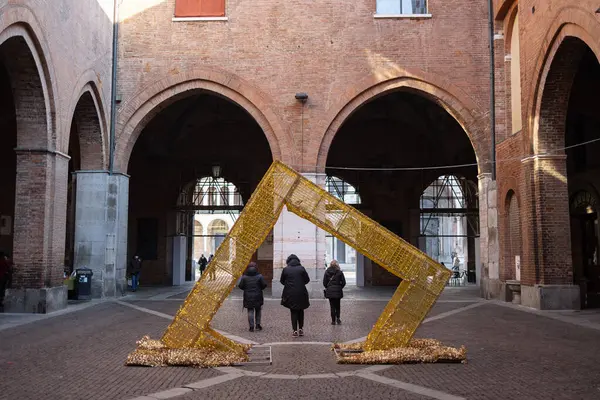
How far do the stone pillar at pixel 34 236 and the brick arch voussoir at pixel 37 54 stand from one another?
0.29 metres

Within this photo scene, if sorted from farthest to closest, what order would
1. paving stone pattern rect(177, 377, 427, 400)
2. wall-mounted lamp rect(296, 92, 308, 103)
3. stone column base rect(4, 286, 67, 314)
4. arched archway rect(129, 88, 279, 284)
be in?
arched archway rect(129, 88, 279, 284), wall-mounted lamp rect(296, 92, 308, 103), stone column base rect(4, 286, 67, 314), paving stone pattern rect(177, 377, 427, 400)

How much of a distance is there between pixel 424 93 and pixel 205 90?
6.52m

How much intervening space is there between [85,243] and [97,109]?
382cm

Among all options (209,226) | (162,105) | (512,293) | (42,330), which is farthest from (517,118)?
(209,226)

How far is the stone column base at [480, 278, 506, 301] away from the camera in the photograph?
16.7 meters

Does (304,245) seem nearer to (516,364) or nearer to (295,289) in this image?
(295,289)

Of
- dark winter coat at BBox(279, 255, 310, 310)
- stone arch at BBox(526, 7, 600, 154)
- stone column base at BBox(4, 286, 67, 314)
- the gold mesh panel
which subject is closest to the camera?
the gold mesh panel

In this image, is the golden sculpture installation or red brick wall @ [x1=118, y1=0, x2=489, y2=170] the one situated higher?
red brick wall @ [x1=118, y1=0, x2=489, y2=170]

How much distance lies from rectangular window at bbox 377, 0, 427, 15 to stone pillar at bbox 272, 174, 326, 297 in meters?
5.41

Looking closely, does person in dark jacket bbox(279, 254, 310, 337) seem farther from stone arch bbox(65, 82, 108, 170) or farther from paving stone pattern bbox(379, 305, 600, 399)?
stone arch bbox(65, 82, 108, 170)

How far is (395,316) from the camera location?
310 inches

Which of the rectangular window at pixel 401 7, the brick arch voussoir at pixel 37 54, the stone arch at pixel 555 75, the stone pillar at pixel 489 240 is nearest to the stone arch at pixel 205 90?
the brick arch voussoir at pixel 37 54

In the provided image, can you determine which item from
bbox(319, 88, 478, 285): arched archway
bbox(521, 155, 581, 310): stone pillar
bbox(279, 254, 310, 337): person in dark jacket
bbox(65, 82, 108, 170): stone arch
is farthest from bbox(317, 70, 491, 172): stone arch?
bbox(279, 254, 310, 337): person in dark jacket

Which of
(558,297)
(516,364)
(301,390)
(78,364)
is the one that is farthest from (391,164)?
(301,390)
